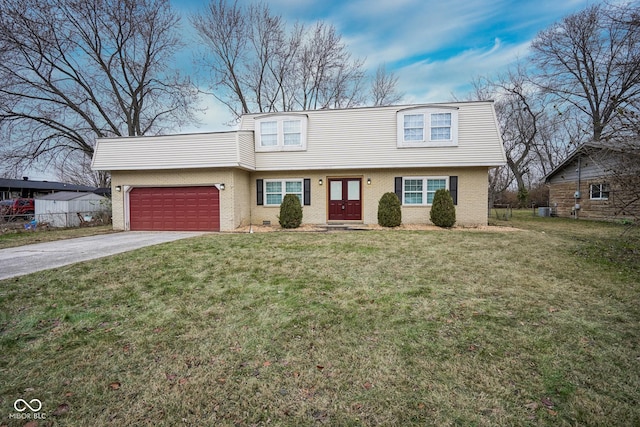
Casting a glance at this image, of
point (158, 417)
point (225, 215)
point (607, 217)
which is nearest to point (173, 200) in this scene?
point (225, 215)

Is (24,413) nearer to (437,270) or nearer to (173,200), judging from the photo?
(437,270)

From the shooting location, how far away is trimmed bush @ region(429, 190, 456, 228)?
1227 centimetres

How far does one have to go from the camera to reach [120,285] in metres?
5.30

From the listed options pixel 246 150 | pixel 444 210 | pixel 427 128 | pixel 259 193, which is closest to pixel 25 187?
pixel 259 193

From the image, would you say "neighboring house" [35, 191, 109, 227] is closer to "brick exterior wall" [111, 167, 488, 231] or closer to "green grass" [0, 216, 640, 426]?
"brick exterior wall" [111, 167, 488, 231]

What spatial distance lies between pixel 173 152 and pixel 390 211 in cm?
924

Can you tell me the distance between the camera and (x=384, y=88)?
2684cm

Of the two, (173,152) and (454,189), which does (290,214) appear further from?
(454,189)

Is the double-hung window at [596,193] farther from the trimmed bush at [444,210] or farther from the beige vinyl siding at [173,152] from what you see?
the beige vinyl siding at [173,152]

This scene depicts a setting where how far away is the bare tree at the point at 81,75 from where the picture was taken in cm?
1650

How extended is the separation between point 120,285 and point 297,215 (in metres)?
7.74

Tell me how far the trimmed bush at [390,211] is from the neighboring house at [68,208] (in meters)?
14.9

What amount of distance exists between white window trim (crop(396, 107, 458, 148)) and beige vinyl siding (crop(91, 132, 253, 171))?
22.0 feet
